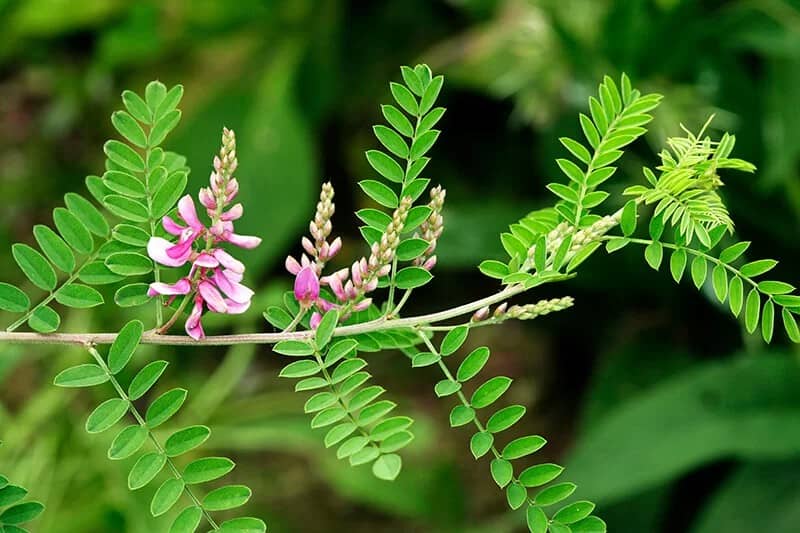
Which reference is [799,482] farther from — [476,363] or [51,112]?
[51,112]

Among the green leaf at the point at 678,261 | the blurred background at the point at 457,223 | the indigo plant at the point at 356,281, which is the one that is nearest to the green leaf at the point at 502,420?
the indigo plant at the point at 356,281

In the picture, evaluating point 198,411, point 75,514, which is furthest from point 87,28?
point 75,514

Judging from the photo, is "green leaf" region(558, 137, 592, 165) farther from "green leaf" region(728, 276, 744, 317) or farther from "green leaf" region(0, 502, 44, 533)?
"green leaf" region(0, 502, 44, 533)

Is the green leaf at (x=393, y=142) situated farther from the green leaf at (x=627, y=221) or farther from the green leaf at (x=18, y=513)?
the green leaf at (x=18, y=513)

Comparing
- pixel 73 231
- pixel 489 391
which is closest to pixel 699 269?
pixel 489 391

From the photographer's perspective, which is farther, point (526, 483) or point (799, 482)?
point (799, 482)

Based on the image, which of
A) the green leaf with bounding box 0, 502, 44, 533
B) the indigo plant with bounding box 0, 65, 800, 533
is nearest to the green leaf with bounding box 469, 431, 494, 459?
the indigo plant with bounding box 0, 65, 800, 533

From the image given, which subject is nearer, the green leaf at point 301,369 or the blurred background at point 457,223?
the green leaf at point 301,369
